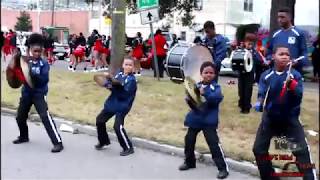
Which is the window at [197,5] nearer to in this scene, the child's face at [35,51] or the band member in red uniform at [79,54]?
the band member in red uniform at [79,54]

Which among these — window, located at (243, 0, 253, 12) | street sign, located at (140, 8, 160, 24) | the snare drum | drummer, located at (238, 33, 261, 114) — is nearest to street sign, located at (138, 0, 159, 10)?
street sign, located at (140, 8, 160, 24)

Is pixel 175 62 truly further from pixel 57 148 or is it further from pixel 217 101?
A: pixel 217 101

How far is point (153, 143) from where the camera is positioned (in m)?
7.98

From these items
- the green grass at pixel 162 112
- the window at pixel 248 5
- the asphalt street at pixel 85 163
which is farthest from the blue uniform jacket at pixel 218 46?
the window at pixel 248 5

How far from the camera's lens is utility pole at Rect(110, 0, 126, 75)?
39.2 feet

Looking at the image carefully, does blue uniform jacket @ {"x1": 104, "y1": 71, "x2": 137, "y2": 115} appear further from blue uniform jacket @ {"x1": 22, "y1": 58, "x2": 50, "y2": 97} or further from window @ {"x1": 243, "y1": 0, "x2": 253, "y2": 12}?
window @ {"x1": 243, "y1": 0, "x2": 253, "y2": 12}

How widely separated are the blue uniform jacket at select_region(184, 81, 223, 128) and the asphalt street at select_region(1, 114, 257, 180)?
24.3 inches

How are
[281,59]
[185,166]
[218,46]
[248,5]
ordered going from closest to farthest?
[281,59] < [185,166] < [218,46] < [248,5]

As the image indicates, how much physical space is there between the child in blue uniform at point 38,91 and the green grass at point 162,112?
1.38m

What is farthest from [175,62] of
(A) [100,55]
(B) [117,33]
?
(A) [100,55]

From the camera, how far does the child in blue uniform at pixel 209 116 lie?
6.36 metres

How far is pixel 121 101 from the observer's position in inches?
296

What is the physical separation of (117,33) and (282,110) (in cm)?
693

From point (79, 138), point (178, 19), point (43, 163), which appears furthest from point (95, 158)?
point (178, 19)
